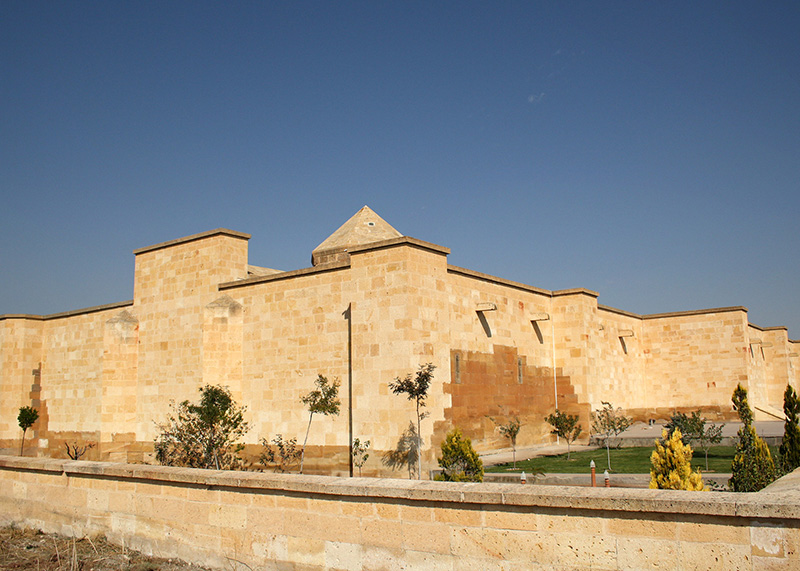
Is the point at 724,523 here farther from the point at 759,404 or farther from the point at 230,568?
the point at 759,404

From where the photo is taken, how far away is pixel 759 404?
2430 centimetres

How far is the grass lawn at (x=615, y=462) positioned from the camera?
1319 cm

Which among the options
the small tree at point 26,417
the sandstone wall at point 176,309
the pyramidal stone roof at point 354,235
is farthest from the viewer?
the small tree at point 26,417

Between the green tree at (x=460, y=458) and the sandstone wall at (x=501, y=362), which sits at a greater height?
the sandstone wall at (x=501, y=362)

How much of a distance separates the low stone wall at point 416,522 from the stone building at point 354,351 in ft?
21.3

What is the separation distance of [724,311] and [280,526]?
22.1 m

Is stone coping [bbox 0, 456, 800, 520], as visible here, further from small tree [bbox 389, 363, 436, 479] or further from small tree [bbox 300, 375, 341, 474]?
small tree [bbox 300, 375, 341, 474]

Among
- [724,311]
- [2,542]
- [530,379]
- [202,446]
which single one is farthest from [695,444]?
[2,542]

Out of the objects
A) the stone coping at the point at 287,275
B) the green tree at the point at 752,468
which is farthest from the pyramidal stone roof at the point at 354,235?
the green tree at the point at 752,468

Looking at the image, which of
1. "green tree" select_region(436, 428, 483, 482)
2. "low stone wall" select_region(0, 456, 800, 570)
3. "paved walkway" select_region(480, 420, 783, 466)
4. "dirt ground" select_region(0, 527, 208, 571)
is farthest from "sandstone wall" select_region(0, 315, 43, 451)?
"green tree" select_region(436, 428, 483, 482)

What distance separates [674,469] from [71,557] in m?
7.32

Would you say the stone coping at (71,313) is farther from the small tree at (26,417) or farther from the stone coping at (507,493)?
the stone coping at (507,493)

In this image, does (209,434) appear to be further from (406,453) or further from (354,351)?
(406,453)

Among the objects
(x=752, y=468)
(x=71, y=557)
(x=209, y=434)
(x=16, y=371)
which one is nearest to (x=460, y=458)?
(x=752, y=468)
